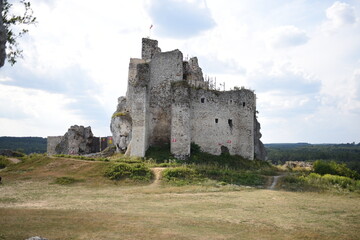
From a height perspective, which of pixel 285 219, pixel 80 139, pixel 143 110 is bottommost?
pixel 285 219

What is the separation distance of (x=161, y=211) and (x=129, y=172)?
10.4 meters

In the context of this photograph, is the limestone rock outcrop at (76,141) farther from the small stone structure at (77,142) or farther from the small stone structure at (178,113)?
the small stone structure at (178,113)

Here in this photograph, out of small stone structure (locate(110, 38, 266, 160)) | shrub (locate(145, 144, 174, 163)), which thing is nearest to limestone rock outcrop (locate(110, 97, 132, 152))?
small stone structure (locate(110, 38, 266, 160))

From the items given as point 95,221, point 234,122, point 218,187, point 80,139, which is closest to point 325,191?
point 218,187

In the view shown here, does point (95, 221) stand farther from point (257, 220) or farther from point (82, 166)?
point (82, 166)

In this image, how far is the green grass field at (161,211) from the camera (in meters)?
11.6

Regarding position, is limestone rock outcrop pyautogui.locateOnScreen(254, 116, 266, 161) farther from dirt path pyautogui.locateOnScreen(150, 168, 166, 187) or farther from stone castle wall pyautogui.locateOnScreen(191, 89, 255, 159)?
dirt path pyautogui.locateOnScreen(150, 168, 166, 187)

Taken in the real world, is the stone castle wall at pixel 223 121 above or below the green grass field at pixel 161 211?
above

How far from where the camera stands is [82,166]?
88.4 feet

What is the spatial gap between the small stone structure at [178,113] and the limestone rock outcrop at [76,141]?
618cm

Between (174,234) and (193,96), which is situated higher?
(193,96)

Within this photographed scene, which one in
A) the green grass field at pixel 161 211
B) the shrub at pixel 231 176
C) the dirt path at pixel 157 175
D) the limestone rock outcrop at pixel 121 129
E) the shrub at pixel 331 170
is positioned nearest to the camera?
the green grass field at pixel 161 211

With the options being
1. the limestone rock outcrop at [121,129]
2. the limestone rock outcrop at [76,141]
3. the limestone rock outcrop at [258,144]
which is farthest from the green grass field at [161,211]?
the limestone rock outcrop at [258,144]

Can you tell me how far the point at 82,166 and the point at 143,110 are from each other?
7535 millimetres
